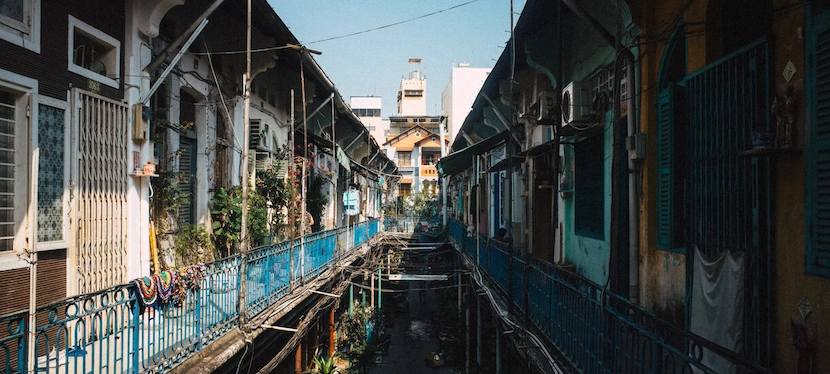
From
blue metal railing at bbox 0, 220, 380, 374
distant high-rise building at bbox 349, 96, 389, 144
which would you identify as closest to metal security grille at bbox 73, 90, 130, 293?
blue metal railing at bbox 0, 220, 380, 374

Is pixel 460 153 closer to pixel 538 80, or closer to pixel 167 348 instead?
pixel 538 80

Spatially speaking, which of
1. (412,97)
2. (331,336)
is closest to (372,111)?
(412,97)

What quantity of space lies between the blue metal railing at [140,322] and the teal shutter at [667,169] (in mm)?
5794

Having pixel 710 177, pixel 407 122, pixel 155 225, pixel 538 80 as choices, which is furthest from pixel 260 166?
pixel 407 122

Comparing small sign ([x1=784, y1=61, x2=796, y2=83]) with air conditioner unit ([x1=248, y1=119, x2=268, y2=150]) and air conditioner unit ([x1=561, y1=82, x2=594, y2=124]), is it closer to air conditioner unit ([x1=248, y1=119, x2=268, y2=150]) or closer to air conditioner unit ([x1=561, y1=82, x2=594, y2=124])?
air conditioner unit ([x1=561, y1=82, x2=594, y2=124])

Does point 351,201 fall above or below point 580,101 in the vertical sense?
below

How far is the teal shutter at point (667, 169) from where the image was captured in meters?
6.34

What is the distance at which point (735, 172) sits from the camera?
496 centimetres

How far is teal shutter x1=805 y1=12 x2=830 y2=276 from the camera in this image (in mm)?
3806

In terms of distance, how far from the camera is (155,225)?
343 inches

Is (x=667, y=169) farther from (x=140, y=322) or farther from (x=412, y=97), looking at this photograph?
(x=412, y=97)

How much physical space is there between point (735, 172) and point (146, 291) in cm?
603

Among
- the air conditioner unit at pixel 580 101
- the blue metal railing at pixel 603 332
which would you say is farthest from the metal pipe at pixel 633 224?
the air conditioner unit at pixel 580 101

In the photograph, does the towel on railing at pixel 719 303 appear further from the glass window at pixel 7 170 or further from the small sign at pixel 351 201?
the small sign at pixel 351 201
